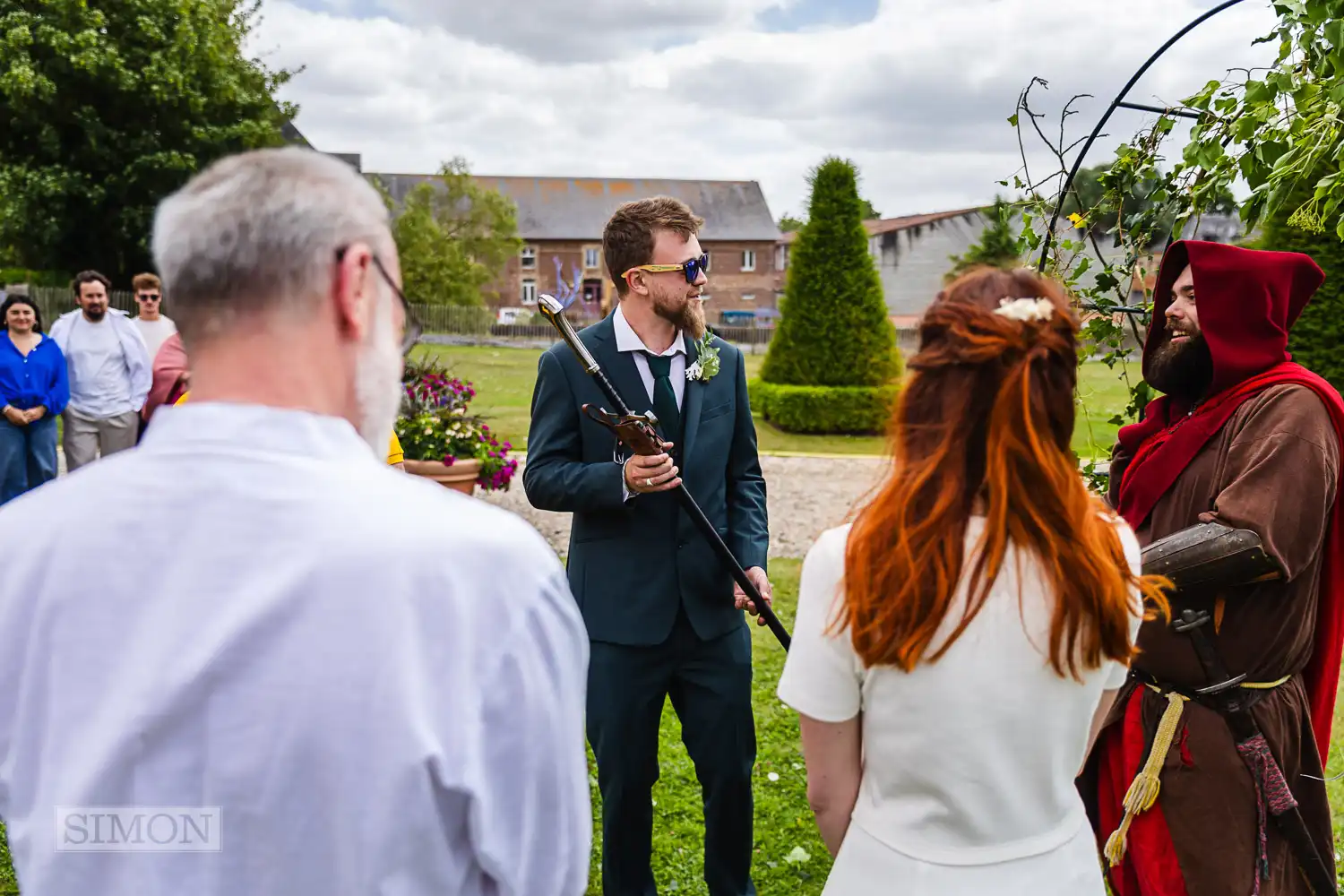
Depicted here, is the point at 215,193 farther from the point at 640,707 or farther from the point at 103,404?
→ the point at 103,404

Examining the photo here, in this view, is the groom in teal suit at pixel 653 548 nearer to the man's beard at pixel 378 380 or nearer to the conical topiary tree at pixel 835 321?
the man's beard at pixel 378 380

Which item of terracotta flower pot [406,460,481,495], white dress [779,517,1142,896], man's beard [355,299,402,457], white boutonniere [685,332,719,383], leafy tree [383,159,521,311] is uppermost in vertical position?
leafy tree [383,159,521,311]

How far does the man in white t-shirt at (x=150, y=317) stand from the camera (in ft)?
31.8

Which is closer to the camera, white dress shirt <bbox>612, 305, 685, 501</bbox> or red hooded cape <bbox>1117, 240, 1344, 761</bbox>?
red hooded cape <bbox>1117, 240, 1344, 761</bbox>

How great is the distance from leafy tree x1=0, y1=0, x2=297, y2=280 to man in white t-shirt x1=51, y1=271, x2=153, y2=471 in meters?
16.0

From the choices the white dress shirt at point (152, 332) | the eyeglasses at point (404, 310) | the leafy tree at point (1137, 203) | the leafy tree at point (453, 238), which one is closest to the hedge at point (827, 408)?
the white dress shirt at point (152, 332)

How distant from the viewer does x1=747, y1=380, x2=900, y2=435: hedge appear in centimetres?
1772

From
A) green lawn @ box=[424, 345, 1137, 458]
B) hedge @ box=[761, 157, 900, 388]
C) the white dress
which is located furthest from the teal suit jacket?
hedge @ box=[761, 157, 900, 388]

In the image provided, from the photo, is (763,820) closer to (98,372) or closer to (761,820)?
(761,820)

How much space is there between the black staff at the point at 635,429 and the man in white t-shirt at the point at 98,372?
24.4 feet

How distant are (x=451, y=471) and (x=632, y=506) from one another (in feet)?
20.6

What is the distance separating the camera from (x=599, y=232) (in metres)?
62.2

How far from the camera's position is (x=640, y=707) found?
324 centimetres

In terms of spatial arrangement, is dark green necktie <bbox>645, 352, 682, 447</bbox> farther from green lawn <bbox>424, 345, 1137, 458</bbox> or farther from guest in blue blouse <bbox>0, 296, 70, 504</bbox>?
guest in blue blouse <bbox>0, 296, 70, 504</bbox>
